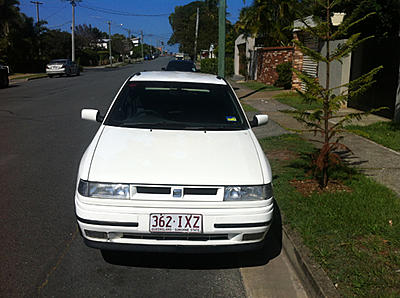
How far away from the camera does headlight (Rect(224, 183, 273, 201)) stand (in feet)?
11.2

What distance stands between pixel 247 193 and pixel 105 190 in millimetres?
1133

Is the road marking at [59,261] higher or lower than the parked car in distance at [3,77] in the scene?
lower

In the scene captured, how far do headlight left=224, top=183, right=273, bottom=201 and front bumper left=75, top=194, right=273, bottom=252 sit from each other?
5 cm

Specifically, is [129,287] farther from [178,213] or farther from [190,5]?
[190,5]

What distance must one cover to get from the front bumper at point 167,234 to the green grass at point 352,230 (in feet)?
2.60

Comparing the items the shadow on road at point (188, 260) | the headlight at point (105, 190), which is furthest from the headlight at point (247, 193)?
the headlight at point (105, 190)

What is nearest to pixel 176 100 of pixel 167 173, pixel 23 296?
pixel 167 173

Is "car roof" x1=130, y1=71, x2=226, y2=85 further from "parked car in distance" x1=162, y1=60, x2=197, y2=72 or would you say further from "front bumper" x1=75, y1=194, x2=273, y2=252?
"parked car in distance" x1=162, y1=60, x2=197, y2=72

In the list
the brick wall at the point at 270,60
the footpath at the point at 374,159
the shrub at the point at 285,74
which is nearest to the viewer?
the footpath at the point at 374,159

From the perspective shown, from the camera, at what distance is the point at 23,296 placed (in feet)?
10.8

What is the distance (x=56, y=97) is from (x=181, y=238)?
15612 millimetres

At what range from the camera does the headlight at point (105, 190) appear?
3.36 m

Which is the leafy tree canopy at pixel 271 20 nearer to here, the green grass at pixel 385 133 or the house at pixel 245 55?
the house at pixel 245 55

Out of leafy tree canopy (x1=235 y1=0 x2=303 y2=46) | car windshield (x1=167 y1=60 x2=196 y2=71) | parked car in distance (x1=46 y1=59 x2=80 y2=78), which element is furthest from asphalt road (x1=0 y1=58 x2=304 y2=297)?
parked car in distance (x1=46 y1=59 x2=80 y2=78)
